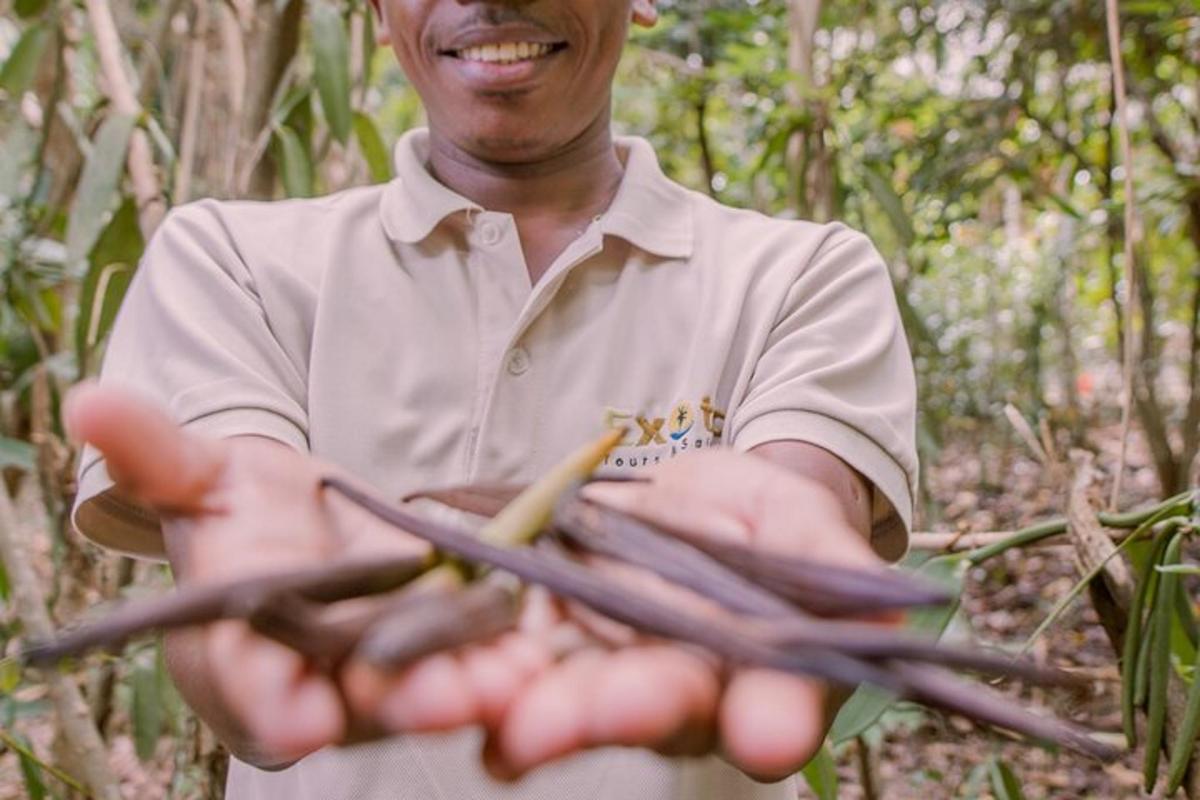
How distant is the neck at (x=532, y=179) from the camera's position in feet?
2.61

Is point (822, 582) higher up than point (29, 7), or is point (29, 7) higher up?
point (29, 7)

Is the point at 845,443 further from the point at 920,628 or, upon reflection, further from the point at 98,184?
the point at 98,184

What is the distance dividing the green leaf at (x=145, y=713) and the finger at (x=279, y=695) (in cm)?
80

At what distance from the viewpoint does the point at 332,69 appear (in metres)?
1.11

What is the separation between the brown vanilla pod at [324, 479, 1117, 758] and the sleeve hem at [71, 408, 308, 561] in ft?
0.72

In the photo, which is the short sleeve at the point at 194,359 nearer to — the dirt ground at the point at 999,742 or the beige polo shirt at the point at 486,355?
the beige polo shirt at the point at 486,355

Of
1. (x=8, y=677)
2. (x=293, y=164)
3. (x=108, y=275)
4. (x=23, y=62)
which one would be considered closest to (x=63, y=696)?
(x=8, y=677)

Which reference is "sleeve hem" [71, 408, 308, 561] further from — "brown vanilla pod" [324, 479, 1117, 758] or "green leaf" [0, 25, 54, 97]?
"green leaf" [0, 25, 54, 97]

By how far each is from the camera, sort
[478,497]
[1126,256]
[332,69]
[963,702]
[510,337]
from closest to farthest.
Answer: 1. [963,702]
2. [478,497]
3. [510,337]
4. [1126,256]
5. [332,69]

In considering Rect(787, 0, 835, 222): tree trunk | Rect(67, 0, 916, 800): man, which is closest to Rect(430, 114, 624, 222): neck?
Rect(67, 0, 916, 800): man

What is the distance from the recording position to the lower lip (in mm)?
729

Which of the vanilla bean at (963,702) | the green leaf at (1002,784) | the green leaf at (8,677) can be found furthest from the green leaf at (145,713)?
the vanilla bean at (963,702)

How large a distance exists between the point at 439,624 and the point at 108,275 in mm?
852

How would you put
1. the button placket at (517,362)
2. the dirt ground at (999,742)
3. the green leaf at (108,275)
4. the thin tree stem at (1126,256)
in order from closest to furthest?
the button placket at (517,362) < the thin tree stem at (1126,256) < the green leaf at (108,275) < the dirt ground at (999,742)
